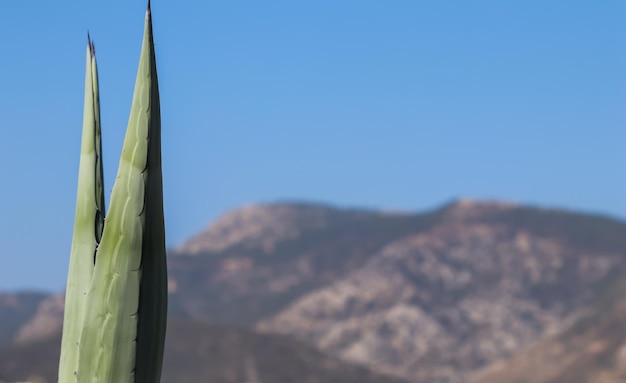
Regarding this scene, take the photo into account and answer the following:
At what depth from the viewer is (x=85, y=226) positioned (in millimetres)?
2994

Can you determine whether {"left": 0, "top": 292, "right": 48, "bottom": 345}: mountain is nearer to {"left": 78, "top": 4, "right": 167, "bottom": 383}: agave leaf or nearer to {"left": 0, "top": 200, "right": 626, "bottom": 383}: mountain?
{"left": 0, "top": 200, "right": 626, "bottom": 383}: mountain

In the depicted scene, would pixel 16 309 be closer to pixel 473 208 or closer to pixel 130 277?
pixel 473 208

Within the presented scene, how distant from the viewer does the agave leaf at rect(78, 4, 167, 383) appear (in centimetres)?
281

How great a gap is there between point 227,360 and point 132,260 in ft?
153

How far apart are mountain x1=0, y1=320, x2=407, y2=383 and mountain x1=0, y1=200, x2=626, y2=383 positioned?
5.54 metres

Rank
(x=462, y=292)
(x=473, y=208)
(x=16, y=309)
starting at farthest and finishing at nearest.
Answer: (x=16, y=309)
(x=473, y=208)
(x=462, y=292)

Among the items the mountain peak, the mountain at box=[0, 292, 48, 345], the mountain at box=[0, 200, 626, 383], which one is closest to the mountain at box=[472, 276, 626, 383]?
the mountain at box=[0, 200, 626, 383]

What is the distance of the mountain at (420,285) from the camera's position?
60.2 m

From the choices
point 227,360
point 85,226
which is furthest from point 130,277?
point 227,360

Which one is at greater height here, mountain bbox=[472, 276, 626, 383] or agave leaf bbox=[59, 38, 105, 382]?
mountain bbox=[472, 276, 626, 383]

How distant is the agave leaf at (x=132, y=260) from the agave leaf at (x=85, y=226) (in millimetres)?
69

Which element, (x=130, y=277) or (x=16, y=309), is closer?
(x=130, y=277)

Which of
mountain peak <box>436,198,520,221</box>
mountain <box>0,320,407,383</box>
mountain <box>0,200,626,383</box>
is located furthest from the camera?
mountain peak <box>436,198,520,221</box>

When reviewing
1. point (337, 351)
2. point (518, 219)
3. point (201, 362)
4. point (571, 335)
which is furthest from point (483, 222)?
point (201, 362)
